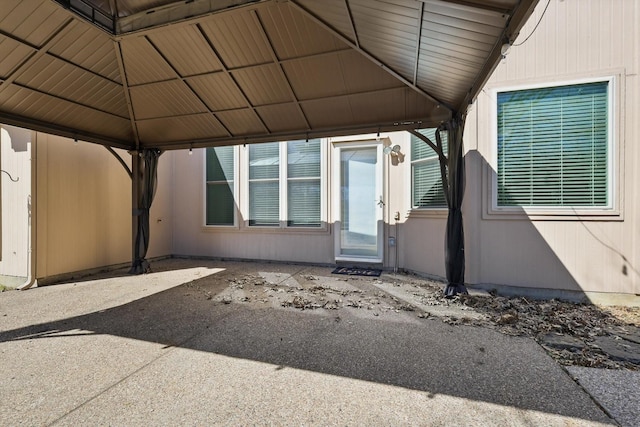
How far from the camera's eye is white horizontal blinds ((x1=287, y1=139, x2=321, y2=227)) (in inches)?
265

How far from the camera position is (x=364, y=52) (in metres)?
3.56

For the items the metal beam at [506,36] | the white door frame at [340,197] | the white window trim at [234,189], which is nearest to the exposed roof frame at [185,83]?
the white window trim at [234,189]

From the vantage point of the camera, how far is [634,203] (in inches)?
150

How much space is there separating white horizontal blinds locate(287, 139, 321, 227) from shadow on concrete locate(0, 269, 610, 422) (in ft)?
10.3

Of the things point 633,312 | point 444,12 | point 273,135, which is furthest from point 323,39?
point 633,312

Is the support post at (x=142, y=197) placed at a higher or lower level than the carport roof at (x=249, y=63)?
lower

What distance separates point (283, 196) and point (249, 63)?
336 centimetres

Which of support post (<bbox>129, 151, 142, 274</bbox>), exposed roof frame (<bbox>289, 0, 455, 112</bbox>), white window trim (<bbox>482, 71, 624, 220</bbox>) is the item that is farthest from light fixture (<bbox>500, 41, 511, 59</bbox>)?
support post (<bbox>129, 151, 142, 274</bbox>)

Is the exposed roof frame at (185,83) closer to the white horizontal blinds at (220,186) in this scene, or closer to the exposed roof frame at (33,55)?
the exposed roof frame at (33,55)

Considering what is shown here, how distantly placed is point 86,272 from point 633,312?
9.13 m

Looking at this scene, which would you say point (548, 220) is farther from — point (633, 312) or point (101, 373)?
point (101, 373)

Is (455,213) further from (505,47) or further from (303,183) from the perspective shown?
(303,183)

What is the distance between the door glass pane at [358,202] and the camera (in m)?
6.29

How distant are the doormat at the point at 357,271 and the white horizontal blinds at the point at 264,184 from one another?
6.51 feet
